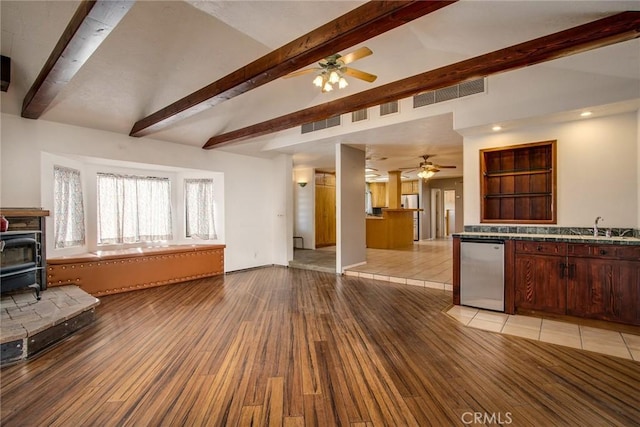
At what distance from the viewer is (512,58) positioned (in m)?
2.60

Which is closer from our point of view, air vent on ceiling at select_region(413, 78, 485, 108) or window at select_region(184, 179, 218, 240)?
air vent on ceiling at select_region(413, 78, 485, 108)

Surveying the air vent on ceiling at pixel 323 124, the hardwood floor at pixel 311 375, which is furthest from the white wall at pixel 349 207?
the hardwood floor at pixel 311 375

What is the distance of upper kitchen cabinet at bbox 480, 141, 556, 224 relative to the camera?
12.3 ft

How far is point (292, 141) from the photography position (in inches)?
233

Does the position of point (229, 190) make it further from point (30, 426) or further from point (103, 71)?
point (30, 426)

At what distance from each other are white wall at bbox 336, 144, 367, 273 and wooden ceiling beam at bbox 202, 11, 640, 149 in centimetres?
173

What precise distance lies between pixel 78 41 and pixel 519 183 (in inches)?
203

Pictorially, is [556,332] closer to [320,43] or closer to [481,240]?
[481,240]

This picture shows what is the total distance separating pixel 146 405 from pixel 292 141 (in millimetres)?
4956

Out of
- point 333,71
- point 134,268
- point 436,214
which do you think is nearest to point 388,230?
point 436,214

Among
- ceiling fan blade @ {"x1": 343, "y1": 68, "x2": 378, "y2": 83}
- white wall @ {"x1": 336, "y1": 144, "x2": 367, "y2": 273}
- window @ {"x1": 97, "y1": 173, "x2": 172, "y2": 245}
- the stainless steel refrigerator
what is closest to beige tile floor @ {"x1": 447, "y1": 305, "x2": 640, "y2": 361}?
white wall @ {"x1": 336, "y1": 144, "x2": 367, "y2": 273}

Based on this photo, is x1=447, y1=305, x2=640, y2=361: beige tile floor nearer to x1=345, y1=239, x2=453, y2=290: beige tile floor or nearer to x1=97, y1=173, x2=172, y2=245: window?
x1=345, y1=239, x2=453, y2=290: beige tile floor

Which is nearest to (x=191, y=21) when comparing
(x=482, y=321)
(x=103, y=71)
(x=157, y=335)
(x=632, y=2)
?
(x=103, y=71)

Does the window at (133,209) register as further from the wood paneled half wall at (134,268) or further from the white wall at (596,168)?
the white wall at (596,168)
